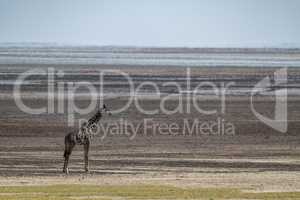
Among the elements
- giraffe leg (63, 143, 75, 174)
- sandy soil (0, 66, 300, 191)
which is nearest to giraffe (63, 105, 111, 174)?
giraffe leg (63, 143, 75, 174)

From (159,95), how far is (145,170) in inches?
1016

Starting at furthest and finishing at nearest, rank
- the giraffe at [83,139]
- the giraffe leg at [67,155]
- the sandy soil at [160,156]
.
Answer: the giraffe at [83,139]
the giraffe leg at [67,155]
the sandy soil at [160,156]

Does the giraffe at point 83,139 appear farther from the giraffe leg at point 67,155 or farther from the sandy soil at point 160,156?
the sandy soil at point 160,156

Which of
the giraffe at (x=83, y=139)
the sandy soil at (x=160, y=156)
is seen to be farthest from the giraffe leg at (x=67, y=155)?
the sandy soil at (x=160, y=156)

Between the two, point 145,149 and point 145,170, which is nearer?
point 145,170

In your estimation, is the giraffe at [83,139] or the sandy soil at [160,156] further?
the giraffe at [83,139]

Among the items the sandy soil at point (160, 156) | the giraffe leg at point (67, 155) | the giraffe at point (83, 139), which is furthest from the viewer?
the giraffe at point (83, 139)

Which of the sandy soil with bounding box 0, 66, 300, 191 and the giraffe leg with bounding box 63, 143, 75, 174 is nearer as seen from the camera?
the sandy soil with bounding box 0, 66, 300, 191

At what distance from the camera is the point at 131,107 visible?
4359cm

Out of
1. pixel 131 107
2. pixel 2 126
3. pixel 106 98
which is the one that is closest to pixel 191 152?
pixel 2 126

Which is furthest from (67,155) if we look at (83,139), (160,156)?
(160,156)

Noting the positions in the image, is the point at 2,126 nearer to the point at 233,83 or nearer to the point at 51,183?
the point at 51,183

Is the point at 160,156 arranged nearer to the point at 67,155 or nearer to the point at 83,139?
the point at 83,139

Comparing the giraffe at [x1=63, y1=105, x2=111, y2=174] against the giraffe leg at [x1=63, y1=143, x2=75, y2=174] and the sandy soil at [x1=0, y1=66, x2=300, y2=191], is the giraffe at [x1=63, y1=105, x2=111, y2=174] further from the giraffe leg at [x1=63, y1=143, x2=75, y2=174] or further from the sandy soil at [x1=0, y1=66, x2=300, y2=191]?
the sandy soil at [x1=0, y1=66, x2=300, y2=191]
